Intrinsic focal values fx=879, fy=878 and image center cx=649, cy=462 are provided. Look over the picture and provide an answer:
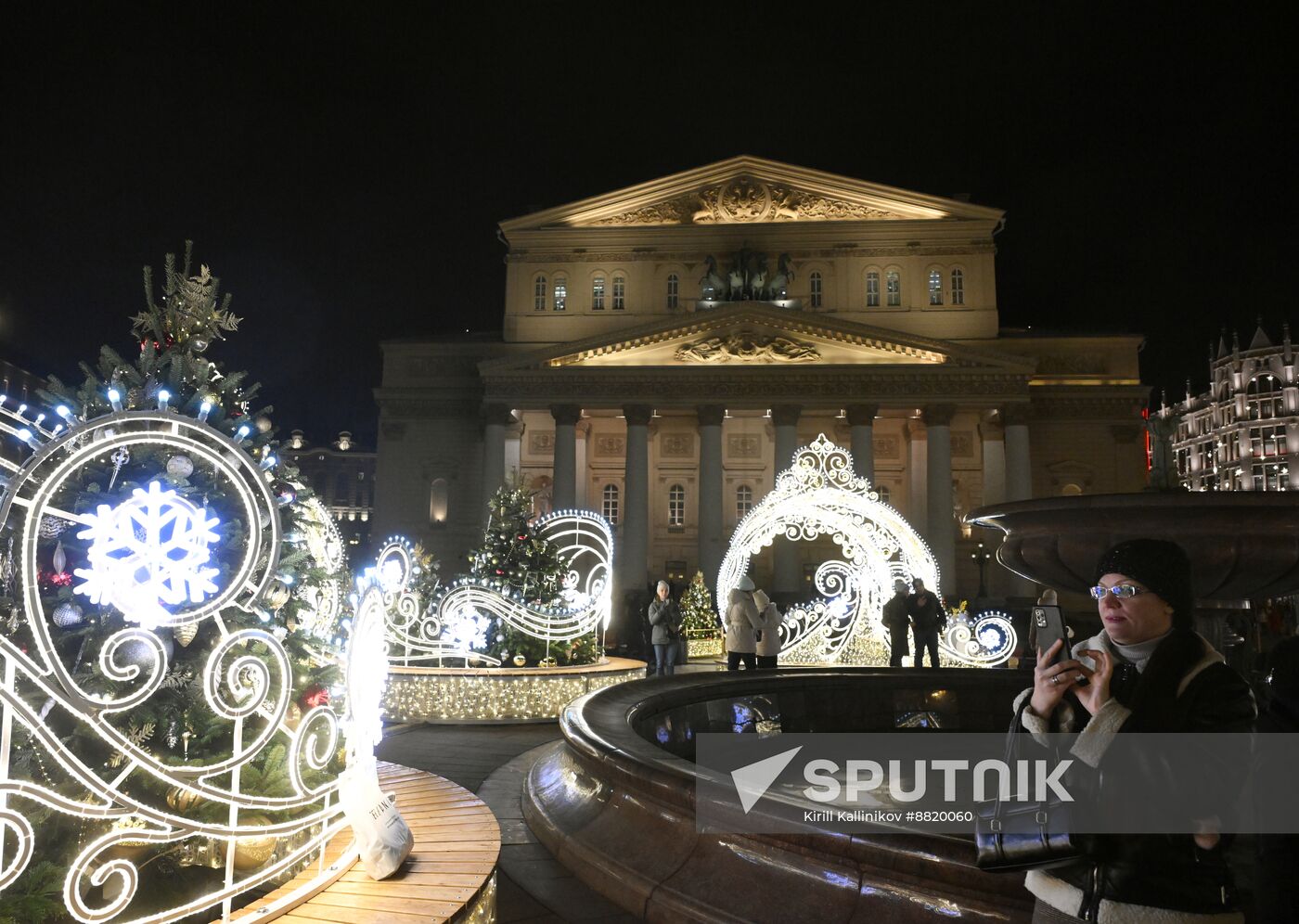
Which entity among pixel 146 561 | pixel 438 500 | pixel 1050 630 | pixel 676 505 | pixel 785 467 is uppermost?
pixel 785 467

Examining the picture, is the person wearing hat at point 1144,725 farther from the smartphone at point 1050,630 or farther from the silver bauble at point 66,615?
the silver bauble at point 66,615

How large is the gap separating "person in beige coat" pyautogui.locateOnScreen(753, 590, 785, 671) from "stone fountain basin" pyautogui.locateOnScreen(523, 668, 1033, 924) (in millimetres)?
3699

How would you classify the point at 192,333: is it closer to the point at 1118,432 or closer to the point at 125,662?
the point at 125,662

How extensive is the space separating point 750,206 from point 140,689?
36.3 metres

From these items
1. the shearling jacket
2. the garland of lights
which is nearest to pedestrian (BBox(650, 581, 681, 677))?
the garland of lights

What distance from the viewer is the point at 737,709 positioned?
307 inches

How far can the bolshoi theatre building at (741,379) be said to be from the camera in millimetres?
31047

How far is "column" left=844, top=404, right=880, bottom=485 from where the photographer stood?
100ft

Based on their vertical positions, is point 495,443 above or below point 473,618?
above

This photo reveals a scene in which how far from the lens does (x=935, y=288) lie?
3562 centimetres

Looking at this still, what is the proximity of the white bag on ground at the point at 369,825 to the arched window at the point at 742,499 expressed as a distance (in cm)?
3422

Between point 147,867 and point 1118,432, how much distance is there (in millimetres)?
36432

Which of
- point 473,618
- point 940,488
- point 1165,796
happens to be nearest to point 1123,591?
point 1165,796

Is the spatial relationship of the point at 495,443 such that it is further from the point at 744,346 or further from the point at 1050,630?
the point at 1050,630
